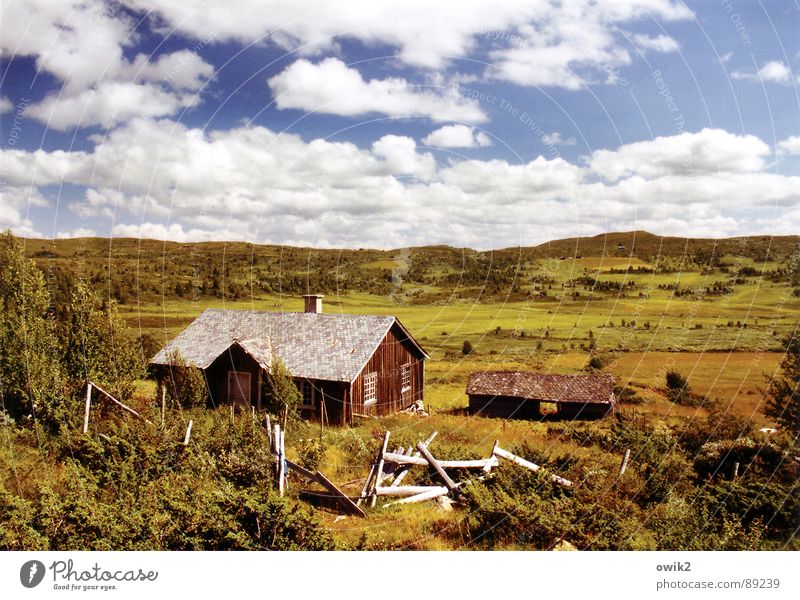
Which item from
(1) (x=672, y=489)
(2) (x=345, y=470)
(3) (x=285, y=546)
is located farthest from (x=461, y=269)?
(3) (x=285, y=546)

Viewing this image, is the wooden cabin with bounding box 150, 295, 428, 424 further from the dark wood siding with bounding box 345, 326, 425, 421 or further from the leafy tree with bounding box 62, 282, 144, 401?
the leafy tree with bounding box 62, 282, 144, 401

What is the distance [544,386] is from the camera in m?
25.3

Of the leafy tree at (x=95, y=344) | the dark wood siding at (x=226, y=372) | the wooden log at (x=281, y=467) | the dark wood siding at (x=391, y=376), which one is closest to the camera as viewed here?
the wooden log at (x=281, y=467)

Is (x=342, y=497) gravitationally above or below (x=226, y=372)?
below

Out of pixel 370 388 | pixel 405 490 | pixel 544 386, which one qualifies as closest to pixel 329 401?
pixel 370 388

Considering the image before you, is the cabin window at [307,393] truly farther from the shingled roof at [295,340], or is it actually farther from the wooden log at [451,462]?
the wooden log at [451,462]

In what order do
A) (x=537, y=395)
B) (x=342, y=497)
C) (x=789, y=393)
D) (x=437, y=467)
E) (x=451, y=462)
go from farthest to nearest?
(x=537, y=395)
(x=789, y=393)
(x=451, y=462)
(x=437, y=467)
(x=342, y=497)

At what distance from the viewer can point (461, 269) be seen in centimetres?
2130

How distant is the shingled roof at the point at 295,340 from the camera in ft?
59.0

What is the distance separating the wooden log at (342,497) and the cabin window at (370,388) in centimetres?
1108

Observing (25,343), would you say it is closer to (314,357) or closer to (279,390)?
(279,390)

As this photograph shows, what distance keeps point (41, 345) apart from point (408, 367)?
14449mm

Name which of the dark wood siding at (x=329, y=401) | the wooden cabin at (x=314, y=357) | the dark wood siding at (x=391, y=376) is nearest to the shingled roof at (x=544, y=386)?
the dark wood siding at (x=391, y=376)

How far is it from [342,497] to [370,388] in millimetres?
11842
